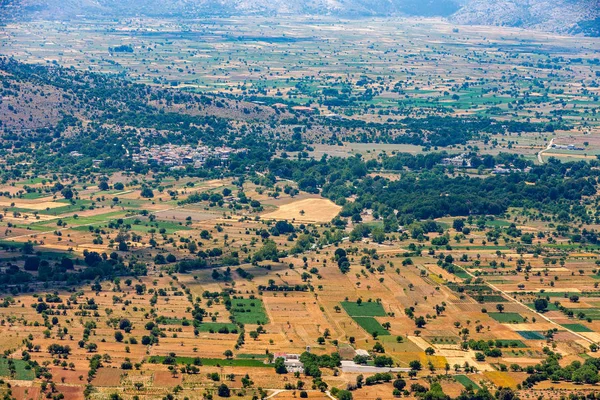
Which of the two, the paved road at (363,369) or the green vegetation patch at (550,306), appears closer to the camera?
the paved road at (363,369)

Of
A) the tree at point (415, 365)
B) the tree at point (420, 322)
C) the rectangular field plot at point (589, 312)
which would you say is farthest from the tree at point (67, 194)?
the tree at point (415, 365)

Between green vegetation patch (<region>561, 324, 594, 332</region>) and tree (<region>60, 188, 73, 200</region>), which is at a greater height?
green vegetation patch (<region>561, 324, 594, 332</region>)

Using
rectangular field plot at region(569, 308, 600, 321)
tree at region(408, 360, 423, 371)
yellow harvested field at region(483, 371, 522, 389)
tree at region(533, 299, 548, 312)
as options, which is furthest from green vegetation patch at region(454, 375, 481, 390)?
rectangular field plot at region(569, 308, 600, 321)

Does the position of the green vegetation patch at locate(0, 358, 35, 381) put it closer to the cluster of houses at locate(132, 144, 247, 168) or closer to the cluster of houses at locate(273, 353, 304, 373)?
the cluster of houses at locate(273, 353, 304, 373)

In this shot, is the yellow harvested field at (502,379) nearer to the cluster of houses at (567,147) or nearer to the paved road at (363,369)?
the paved road at (363,369)

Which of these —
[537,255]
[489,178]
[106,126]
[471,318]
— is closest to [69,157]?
[106,126]

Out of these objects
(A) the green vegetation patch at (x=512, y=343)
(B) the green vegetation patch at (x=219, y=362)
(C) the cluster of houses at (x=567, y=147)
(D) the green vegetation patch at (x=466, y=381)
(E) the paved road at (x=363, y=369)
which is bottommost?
(C) the cluster of houses at (x=567, y=147)
